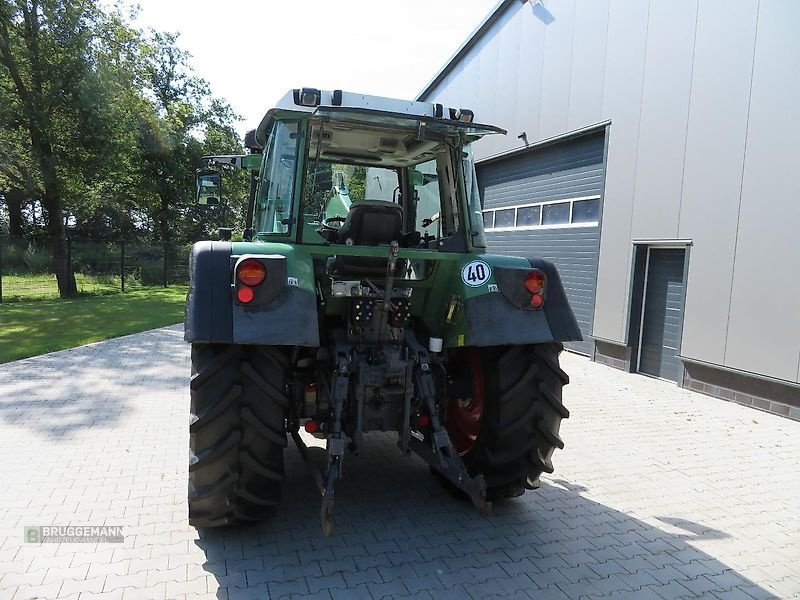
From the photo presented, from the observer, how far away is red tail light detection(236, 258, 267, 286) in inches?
120

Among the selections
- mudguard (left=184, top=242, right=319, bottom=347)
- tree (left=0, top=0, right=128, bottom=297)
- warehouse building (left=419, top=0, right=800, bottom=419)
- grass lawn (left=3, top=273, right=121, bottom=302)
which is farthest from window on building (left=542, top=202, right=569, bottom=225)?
grass lawn (left=3, top=273, right=121, bottom=302)

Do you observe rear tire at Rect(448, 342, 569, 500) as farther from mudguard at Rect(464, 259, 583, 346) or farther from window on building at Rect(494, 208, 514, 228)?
window on building at Rect(494, 208, 514, 228)

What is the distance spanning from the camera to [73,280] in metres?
16.4

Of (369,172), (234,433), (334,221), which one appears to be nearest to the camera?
(234,433)

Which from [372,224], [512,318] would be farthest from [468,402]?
[372,224]

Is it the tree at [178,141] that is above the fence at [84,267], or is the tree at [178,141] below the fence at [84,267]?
above

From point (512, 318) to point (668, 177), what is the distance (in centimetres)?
599

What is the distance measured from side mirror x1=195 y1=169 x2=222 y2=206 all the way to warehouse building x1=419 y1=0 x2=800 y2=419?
631 centimetres

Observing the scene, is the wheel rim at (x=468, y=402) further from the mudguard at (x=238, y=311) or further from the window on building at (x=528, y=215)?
the window on building at (x=528, y=215)

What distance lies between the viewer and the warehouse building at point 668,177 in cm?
666

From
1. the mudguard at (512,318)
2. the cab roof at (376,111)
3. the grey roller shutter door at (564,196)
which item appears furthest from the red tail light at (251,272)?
the grey roller shutter door at (564,196)

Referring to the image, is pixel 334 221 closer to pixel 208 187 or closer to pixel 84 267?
pixel 208 187

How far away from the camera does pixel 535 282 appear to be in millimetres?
3631

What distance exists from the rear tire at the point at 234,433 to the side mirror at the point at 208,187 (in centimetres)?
252
